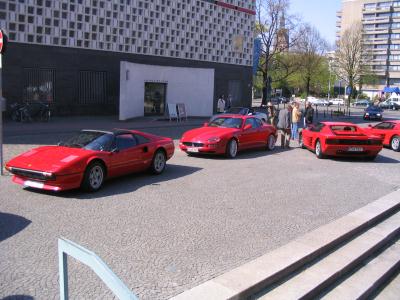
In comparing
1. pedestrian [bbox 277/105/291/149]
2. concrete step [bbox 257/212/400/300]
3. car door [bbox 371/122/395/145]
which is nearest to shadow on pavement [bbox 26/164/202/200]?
concrete step [bbox 257/212/400/300]

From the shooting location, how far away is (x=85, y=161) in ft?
29.0

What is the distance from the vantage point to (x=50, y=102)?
86.6 feet

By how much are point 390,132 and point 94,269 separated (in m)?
18.2

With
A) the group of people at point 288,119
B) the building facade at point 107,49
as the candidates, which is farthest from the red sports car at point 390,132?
the building facade at point 107,49

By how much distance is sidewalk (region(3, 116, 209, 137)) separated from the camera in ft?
64.8

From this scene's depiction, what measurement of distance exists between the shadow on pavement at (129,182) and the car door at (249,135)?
329 centimetres

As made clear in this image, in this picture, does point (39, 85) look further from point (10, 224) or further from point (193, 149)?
point (10, 224)

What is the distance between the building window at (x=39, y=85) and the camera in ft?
82.3

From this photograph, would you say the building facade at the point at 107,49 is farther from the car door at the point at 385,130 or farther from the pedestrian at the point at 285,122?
the car door at the point at 385,130

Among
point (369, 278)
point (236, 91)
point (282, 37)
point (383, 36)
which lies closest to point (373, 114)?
point (236, 91)

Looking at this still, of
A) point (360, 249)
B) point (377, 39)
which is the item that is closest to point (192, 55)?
point (360, 249)

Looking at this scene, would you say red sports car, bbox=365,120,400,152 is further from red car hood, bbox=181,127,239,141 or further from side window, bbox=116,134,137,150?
side window, bbox=116,134,137,150

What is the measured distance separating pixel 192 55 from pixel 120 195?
1090 inches

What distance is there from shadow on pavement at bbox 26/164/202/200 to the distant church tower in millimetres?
42834
